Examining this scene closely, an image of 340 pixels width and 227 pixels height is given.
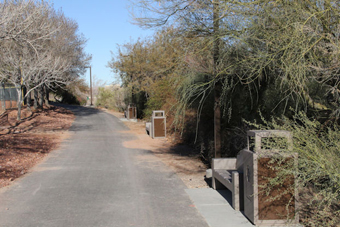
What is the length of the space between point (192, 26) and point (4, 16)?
6028mm

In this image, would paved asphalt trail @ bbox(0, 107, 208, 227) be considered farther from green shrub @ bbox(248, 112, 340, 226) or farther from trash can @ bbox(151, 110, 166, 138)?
trash can @ bbox(151, 110, 166, 138)

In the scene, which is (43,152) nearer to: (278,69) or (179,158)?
(179,158)

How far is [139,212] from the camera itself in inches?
242

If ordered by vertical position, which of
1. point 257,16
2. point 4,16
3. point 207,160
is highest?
point 4,16

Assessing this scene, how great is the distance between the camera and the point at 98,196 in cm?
716

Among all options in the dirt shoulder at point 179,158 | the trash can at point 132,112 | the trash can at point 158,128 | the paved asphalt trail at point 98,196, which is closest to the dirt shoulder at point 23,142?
the paved asphalt trail at point 98,196

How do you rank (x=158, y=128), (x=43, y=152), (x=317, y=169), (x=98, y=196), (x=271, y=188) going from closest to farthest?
1. (x=317, y=169)
2. (x=271, y=188)
3. (x=98, y=196)
4. (x=43, y=152)
5. (x=158, y=128)

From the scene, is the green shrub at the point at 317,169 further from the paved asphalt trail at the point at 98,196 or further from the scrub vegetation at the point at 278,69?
the paved asphalt trail at the point at 98,196

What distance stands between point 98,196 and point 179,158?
5716 mm

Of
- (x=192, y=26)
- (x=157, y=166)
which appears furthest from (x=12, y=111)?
(x=192, y=26)

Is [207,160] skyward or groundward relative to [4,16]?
groundward

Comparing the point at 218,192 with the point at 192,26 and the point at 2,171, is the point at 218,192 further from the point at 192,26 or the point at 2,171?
the point at 2,171

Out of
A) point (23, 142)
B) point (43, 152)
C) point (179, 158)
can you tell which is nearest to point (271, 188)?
point (179, 158)

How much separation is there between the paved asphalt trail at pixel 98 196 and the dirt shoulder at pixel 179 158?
0.37m
